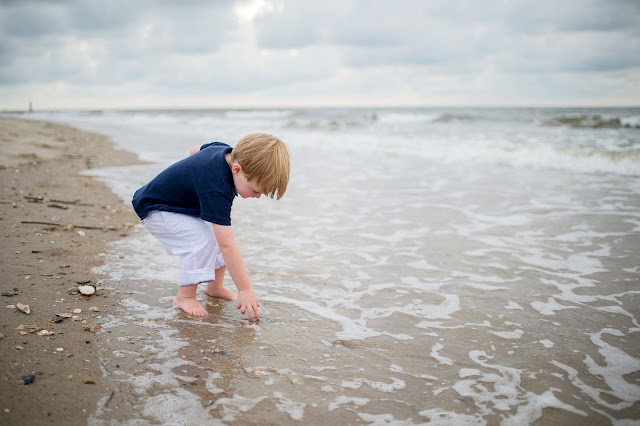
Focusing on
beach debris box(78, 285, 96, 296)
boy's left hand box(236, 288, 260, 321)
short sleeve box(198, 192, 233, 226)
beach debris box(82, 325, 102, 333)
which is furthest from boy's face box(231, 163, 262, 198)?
beach debris box(78, 285, 96, 296)

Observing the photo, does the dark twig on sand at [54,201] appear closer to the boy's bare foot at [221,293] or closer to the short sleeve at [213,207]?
the boy's bare foot at [221,293]

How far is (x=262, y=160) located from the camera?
2482mm

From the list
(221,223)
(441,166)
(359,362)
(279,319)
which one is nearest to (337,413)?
(359,362)

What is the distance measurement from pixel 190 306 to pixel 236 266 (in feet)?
1.70

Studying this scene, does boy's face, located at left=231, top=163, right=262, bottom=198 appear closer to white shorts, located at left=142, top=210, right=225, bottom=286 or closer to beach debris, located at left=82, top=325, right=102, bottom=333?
white shorts, located at left=142, top=210, right=225, bottom=286

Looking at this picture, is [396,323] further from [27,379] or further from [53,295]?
[53,295]

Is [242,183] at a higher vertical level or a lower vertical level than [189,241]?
higher

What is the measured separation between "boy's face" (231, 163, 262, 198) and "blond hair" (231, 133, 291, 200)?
2 cm

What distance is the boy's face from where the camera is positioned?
254cm

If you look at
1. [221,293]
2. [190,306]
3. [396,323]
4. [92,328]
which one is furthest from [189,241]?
[396,323]

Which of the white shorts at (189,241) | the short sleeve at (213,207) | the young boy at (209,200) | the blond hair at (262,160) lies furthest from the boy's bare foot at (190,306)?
the blond hair at (262,160)

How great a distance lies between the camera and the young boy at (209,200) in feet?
8.20

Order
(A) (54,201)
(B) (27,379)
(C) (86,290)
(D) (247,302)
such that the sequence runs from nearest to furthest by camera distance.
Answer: (B) (27,379)
(D) (247,302)
(C) (86,290)
(A) (54,201)

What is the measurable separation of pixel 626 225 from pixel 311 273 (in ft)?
13.7
